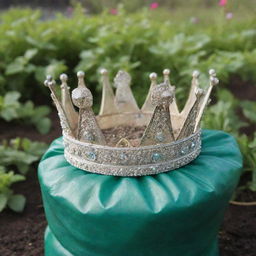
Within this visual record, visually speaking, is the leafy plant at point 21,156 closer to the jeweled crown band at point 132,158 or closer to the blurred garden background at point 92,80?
the blurred garden background at point 92,80

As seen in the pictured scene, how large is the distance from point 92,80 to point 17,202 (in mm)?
1019

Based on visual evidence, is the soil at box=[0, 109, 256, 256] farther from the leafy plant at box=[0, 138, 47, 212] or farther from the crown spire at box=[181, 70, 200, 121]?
the crown spire at box=[181, 70, 200, 121]

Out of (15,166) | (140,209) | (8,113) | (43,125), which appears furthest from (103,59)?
(140,209)

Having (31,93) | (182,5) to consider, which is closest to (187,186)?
(31,93)

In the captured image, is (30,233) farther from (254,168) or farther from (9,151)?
(254,168)

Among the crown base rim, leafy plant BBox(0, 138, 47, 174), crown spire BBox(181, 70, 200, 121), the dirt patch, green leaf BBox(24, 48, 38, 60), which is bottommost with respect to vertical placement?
the dirt patch

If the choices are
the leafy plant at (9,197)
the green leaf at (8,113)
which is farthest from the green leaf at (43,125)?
the leafy plant at (9,197)

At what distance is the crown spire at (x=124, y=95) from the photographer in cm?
169

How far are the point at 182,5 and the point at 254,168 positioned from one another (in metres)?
5.55

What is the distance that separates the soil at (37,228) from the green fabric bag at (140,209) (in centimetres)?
35

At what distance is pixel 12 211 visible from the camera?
1944 millimetres

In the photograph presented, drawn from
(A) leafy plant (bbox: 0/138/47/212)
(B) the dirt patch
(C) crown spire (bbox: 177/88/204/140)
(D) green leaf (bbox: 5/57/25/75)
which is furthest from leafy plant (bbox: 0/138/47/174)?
(C) crown spire (bbox: 177/88/204/140)

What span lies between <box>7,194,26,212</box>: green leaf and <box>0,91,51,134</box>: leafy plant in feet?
1.86

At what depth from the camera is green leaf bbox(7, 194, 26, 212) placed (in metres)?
1.88
